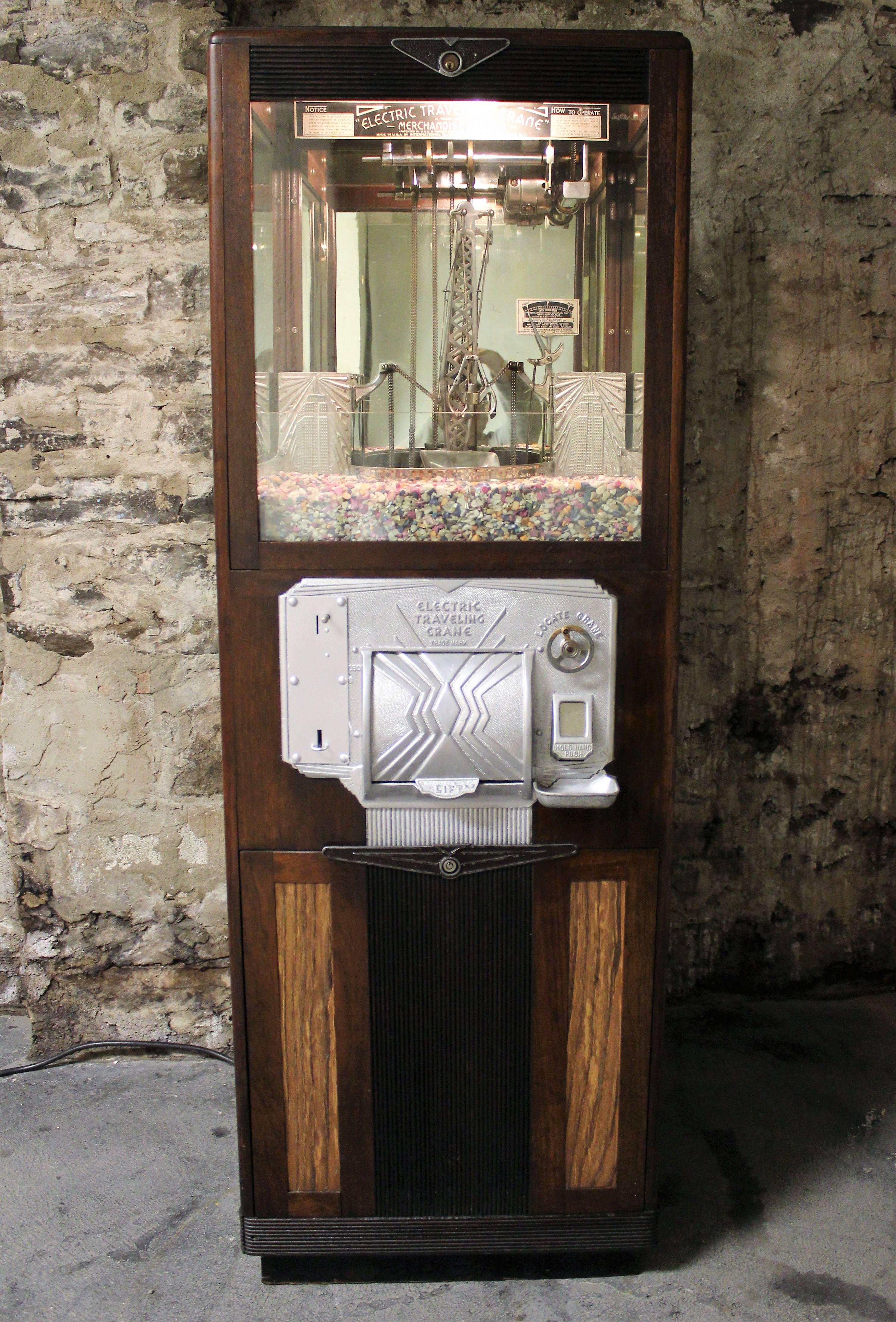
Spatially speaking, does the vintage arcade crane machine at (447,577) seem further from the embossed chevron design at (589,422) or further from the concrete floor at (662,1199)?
the concrete floor at (662,1199)

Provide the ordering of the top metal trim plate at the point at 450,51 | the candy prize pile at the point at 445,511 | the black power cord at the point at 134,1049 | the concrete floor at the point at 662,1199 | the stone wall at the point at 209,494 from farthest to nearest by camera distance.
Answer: the black power cord at the point at 134,1049 → the stone wall at the point at 209,494 → the concrete floor at the point at 662,1199 → the candy prize pile at the point at 445,511 → the top metal trim plate at the point at 450,51

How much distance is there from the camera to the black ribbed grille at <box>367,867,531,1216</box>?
5.46 ft

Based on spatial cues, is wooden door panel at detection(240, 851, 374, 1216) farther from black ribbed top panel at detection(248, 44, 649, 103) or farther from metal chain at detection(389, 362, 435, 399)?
black ribbed top panel at detection(248, 44, 649, 103)

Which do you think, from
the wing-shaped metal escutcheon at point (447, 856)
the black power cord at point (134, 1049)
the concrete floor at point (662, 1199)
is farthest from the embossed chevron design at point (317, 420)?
the black power cord at point (134, 1049)

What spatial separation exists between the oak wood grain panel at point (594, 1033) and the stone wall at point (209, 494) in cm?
91

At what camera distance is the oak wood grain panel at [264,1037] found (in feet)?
5.48

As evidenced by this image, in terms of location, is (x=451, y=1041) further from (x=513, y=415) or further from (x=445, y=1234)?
(x=513, y=415)

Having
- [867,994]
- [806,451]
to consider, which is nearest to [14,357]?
[806,451]

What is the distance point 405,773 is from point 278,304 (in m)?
0.76

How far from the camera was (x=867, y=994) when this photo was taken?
8.70 feet

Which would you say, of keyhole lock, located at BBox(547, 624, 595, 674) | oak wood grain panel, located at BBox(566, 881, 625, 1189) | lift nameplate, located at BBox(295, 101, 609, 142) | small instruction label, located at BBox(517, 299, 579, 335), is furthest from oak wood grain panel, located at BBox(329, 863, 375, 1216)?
lift nameplate, located at BBox(295, 101, 609, 142)

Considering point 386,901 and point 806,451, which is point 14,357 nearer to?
point 386,901

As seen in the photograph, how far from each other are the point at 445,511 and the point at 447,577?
0.10m

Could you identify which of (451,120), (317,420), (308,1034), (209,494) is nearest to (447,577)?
(317,420)
